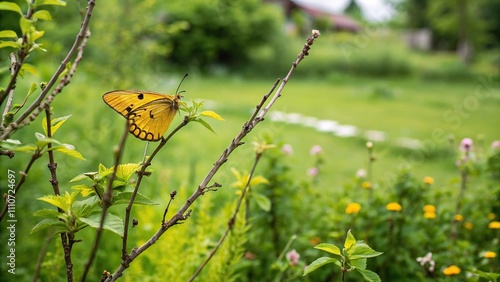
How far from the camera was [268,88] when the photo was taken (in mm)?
12719

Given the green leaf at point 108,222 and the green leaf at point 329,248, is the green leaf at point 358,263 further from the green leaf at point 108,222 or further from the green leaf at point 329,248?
the green leaf at point 108,222

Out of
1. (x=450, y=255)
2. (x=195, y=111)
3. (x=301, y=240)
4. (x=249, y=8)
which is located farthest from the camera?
(x=249, y=8)

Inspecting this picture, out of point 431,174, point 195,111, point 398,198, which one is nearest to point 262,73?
point 431,174

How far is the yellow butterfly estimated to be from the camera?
83 centimetres

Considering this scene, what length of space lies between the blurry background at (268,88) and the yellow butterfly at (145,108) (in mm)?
157

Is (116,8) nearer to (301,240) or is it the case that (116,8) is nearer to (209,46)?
(301,240)

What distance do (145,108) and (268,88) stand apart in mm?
11961

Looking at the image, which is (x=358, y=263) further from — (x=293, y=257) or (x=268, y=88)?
(x=268, y=88)

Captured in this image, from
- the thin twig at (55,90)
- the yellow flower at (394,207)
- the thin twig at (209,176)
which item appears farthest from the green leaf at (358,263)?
the yellow flower at (394,207)

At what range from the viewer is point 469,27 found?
18.5m

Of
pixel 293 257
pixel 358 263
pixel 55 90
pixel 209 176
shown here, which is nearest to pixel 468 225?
pixel 293 257

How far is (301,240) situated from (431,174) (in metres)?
3.64

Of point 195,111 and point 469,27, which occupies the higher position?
point 469,27

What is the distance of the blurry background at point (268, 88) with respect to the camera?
10.2 ft
